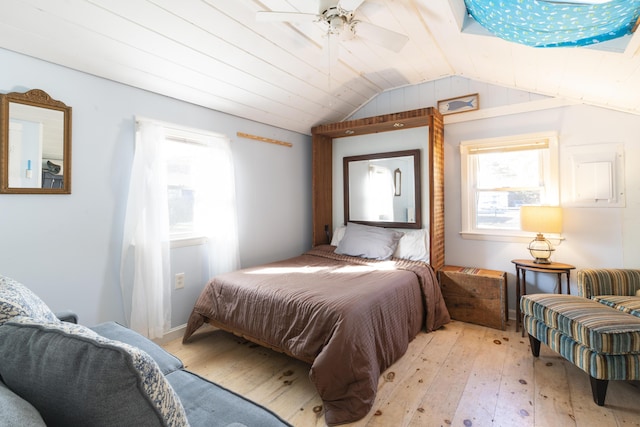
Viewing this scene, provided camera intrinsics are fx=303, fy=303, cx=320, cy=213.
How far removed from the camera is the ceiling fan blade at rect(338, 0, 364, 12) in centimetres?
163

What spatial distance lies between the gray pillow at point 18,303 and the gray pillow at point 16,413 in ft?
1.00

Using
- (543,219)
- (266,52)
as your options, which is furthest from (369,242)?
(266,52)

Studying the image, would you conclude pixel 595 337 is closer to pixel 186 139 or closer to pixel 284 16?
pixel 284 16

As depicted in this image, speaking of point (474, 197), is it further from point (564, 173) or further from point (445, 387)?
point (445, 387)

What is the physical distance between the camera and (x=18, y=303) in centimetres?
99

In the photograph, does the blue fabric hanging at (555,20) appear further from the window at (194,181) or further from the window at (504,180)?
the window at (194,181)

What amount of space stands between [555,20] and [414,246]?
7.19 ft

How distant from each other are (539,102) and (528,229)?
1221 millimetres

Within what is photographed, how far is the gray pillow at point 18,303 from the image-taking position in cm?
82

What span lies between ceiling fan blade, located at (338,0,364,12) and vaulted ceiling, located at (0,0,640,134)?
0.32 feet

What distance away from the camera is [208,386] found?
4.08ft

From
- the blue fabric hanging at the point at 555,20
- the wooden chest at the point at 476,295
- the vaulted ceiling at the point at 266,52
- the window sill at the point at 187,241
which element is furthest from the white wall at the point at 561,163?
the window sill at the point at 187,241

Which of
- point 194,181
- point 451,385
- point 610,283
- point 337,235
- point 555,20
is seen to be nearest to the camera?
point 555,20

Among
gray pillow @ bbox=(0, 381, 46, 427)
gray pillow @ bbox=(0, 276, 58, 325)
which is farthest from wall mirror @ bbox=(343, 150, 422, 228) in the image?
gray pillow @ bbox=(0, 381, 46, 427)
